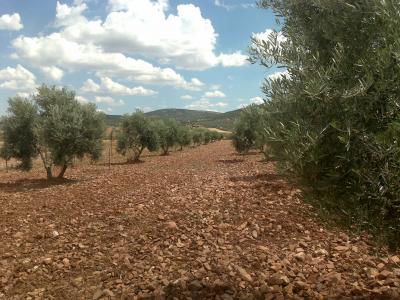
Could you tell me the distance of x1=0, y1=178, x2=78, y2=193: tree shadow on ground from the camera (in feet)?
71.9

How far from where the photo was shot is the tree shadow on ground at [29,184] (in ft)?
71.9

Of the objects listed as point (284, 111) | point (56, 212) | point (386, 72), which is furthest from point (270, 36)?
point (56, 212)

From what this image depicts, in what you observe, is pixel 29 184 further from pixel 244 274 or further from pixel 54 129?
pixel 244 274

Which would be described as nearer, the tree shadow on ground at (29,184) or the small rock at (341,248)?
the small rock at (341,248)

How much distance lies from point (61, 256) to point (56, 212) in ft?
16.2

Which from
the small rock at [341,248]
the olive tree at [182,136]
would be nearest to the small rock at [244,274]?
the small rock at [341,248]

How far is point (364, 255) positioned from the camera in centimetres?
941

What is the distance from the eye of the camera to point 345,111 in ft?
16.0

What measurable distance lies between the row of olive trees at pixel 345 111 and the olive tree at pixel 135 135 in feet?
144

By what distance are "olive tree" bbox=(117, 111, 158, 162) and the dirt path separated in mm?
33093

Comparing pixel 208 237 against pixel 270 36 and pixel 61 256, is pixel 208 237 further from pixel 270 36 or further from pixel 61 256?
pixel 270 36

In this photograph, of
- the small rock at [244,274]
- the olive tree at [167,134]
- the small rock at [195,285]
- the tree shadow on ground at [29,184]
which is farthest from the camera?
the olive tree at [167,134]

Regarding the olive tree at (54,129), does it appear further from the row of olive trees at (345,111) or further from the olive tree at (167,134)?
the olive tree at (167,134)

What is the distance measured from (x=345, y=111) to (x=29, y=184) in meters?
23.0
